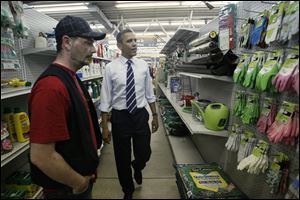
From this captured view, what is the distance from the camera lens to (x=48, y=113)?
0.73 meters

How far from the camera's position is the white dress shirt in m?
1.77

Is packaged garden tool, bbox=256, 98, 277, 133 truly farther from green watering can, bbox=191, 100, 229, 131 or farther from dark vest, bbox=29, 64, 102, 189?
dark vest, bbox=29, 64, 102, 189

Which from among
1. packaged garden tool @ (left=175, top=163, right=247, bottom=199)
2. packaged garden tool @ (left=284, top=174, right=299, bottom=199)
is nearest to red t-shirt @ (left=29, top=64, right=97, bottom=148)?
packaged garden tool @ (left=175, top=163, right=247, bottom=199)

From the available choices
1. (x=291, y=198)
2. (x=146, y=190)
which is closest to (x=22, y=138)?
(x=146, y=190)

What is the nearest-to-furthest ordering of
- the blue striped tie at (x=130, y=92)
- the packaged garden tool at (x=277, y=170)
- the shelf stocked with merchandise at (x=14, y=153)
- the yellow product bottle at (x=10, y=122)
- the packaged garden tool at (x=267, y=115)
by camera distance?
the packaged garden tool at (x=277, y=170), the packaged garden tool at (x=267, y=115), the shelf stocked with merchandise at (x=14, y=153), the yellow product bottle at (x=10, y=122), the blue striped tie at (x=130, y=92)

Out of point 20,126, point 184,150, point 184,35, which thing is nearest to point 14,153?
point 20,126

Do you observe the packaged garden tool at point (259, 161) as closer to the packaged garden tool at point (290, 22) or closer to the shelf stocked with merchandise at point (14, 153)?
the packaged garden tool at point (290, 22)

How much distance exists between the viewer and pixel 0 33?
1.03m

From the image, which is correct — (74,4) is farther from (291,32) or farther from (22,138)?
(22,138)

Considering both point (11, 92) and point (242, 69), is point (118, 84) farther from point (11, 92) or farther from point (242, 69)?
point (242, 69)

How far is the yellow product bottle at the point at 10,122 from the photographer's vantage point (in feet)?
4.07

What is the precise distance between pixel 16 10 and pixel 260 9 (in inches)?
47.6

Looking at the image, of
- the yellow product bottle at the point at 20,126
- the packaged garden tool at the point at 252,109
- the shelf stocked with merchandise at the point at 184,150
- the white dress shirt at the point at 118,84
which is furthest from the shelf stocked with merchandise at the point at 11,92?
the shelf stocked with merchandise at the point at 184,150

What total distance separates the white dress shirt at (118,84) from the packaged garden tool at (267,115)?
1.05 metres
